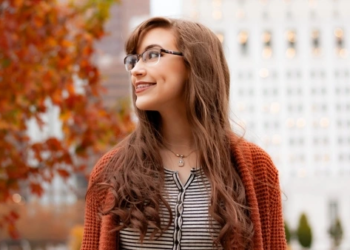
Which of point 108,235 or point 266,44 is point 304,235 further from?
point 266,44

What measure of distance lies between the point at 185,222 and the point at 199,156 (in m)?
0.32

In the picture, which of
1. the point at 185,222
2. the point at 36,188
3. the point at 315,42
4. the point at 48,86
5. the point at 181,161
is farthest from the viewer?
the point at 315,42

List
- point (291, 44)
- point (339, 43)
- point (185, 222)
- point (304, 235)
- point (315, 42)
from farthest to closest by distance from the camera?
point (291, 44), point (315, 42), point (339, 43), point (304, 235), point (185, 222)

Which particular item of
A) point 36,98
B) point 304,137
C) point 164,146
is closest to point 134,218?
point 164,146

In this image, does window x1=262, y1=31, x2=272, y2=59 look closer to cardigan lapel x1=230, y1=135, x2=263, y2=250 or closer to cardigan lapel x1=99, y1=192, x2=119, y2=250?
cardigan lapel x1=230, y1=135, x2=263, y2=250

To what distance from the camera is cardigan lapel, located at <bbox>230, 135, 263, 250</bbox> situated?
2678 mm

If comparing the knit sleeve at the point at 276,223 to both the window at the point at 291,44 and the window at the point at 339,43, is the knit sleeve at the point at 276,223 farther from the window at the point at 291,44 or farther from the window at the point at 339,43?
the window at the point at 291,44

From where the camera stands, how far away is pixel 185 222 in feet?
8.77

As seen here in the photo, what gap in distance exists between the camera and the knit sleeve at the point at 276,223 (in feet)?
9.18

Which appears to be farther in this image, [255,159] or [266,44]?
[266,44]

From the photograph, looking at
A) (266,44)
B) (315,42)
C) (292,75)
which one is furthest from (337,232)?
(315,42)

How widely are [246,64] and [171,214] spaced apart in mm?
76048

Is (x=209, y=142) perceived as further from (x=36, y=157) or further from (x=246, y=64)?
(x=246, y=64)

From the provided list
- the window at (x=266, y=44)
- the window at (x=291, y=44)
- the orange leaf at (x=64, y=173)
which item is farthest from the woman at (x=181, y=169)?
the window at (x=291, y=44)
